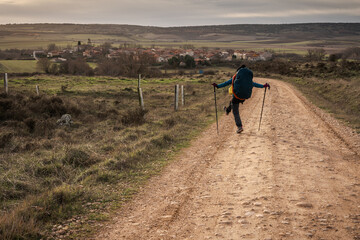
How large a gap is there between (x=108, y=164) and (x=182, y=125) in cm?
495

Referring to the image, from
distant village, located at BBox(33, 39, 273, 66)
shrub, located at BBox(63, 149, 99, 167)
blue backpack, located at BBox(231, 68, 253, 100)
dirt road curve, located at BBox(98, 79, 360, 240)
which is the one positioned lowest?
shrub, located at BBox(63, 149, 99, 167)

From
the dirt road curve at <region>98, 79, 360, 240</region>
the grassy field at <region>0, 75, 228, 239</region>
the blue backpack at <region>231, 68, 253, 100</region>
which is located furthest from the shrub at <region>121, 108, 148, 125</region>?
the blue backpack at <region>231, 68, 253, 100</region>

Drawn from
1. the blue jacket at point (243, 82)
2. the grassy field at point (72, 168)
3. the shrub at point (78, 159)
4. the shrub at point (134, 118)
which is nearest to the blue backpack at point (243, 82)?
the blue jacket at point (243, 82)

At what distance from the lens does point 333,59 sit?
64500 mm

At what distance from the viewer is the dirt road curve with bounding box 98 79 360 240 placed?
382cm

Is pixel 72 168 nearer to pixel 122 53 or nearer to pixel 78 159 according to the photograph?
pixel 78 159

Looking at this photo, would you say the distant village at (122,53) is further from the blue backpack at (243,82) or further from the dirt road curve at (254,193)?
the dirt road curve at (254,193)

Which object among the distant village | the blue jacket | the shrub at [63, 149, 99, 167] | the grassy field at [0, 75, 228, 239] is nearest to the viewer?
the grassy field at [0, 75, 228, 239]

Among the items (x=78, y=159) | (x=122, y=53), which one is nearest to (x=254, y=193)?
(x=78, y=159)

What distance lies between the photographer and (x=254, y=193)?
487cm

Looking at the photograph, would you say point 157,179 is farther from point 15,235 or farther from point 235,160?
point 15,235

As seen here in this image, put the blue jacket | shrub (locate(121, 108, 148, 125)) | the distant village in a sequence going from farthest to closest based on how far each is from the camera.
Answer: the distant village
shrub (locate(121, 108, 148, 125))
the blue jacket

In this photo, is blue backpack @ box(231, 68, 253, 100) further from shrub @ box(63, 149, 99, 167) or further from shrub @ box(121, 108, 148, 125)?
shrub @ box(121, 108, 148, 125)

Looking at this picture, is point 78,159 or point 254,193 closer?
point 254,193
